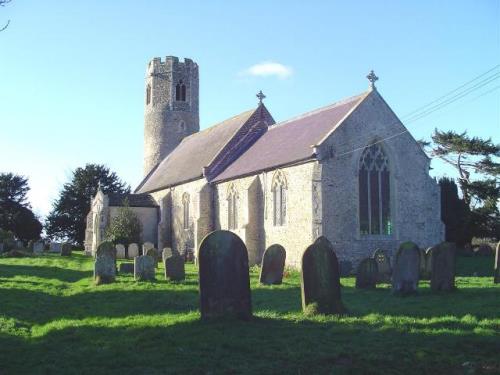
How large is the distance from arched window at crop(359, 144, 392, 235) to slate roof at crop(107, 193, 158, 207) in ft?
56.6

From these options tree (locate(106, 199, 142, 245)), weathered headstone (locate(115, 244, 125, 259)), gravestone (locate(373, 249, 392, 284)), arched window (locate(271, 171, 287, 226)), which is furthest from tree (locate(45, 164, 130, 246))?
gravestone (locate(373, 249, 392, 284))

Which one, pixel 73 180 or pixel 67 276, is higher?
pixel 73 180

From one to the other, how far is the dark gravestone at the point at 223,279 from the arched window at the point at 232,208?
59.8ft

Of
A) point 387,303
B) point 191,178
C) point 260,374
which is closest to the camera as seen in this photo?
point 260,374

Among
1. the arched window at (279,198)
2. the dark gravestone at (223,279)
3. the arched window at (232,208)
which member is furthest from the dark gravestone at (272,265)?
the arched window at (232,208)

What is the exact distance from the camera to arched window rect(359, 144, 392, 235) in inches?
899

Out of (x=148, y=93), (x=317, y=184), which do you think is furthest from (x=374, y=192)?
(x=148, y=93)

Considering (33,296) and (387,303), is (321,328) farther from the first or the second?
(33,296)

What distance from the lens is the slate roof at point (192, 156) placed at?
106 feet

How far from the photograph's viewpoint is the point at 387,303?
11391 mm

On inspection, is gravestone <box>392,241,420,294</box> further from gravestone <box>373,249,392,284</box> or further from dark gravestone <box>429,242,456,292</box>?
gravestone <box>373,249,392,284</box>

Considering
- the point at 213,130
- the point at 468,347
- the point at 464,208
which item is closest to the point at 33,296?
the point at 468,347

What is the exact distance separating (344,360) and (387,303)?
15.2ft

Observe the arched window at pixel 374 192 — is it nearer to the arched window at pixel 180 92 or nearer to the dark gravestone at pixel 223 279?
the dark gravestone at pixel 223 279
